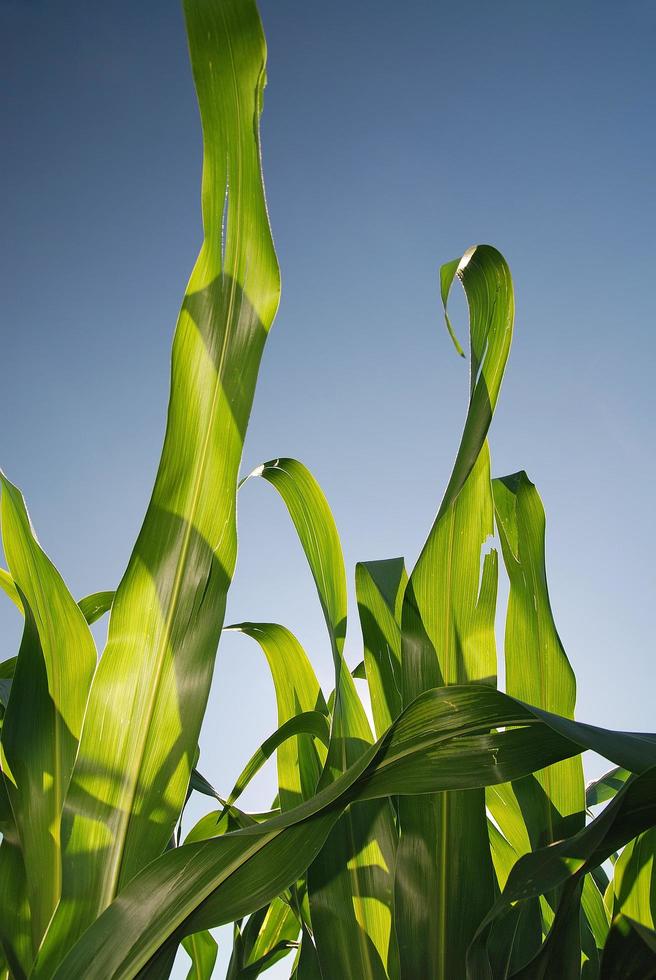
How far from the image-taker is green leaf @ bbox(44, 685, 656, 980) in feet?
0.55

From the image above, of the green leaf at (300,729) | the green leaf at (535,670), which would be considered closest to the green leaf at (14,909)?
the green leaf at (300,729)

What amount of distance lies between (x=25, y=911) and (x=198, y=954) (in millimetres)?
208

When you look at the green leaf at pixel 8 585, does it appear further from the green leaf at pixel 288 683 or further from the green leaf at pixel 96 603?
the green leaf at pixel 288 683

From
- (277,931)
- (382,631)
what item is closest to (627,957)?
(382,631)

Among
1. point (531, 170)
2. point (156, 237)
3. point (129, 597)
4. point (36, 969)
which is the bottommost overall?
point (36, 969)

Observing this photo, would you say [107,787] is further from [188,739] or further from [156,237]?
[156,237]

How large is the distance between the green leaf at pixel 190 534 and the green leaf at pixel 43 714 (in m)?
0.05

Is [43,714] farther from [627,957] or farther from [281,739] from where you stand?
[627,957]

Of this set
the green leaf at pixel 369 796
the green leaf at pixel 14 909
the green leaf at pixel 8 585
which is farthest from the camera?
the green leaf at pixel 8 585

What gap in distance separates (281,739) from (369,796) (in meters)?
0.15

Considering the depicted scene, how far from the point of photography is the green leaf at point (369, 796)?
17cm

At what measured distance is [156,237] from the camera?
2904 millimetres

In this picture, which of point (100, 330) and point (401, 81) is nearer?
point (401, 81)

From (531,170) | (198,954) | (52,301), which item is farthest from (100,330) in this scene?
(198,954)
